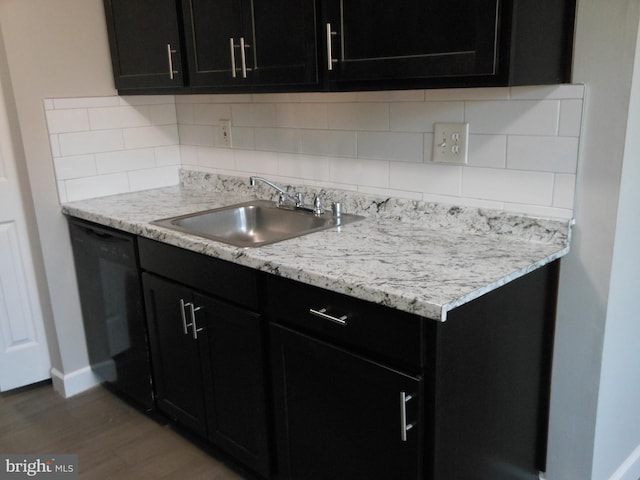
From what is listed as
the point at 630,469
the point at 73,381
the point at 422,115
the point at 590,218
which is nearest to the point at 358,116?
the point at 422,115

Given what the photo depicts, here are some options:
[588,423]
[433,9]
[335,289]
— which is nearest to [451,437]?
[335,289]

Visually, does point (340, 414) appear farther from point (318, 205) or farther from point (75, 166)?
point (75, 166)

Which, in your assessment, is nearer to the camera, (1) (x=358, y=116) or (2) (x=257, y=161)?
(1) (x=358, y=116)

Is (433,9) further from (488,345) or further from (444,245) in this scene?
(488,345)

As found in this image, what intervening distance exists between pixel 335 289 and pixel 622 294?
2.77ft

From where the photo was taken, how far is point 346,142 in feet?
6.89

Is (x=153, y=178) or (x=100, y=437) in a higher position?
(x=153, y=178)

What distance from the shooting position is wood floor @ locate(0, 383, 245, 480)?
2096 mm

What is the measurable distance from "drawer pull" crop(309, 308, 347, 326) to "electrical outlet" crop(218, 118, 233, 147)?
1.26 m

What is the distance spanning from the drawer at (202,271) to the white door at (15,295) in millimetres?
755

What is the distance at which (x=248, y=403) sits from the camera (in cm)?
182

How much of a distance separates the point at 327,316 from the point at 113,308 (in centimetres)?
124

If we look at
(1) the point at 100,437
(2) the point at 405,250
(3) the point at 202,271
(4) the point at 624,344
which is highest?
(2) the point at 405,250

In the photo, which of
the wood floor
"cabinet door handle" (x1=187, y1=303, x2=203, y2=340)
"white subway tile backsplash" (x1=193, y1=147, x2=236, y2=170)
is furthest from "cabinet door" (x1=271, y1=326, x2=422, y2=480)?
"white subway tile backsplash" (x1=193, y1=147, x2=236, y2=170)
